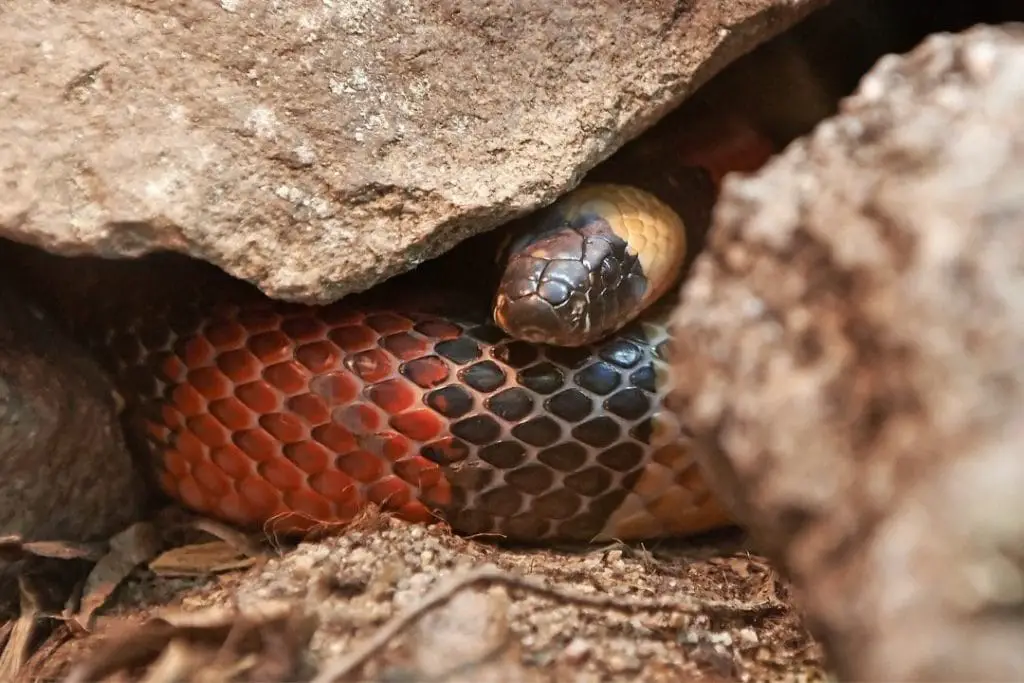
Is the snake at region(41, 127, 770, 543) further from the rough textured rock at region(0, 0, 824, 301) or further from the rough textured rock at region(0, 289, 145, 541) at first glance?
the rough textured rock at region(0, 0, 824, 301)

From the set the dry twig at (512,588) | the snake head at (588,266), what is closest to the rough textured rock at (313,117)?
the snake head at (588,266)

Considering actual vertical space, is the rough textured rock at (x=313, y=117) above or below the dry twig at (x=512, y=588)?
above

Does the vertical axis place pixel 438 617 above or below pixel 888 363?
below

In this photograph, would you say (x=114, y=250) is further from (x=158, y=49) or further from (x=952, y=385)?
(x=952, y=385)

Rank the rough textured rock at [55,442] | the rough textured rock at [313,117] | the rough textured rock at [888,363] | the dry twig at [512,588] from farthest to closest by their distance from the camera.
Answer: the rough textured rock at [55,442] → the rough textured rock at [313,117] → the dry twig at [512,588] → the rough textured rock at [888,363]

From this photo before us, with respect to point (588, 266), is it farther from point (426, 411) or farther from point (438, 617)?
point (438, 617)

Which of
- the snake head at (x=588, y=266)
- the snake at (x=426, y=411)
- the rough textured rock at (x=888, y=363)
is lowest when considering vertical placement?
the snake at (x=426, y=411)

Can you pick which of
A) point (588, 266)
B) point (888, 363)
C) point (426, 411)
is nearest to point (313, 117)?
point (426, 411)

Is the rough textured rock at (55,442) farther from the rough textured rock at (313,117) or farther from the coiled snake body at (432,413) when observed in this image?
Answer: the rough textured rock at (313,117)
